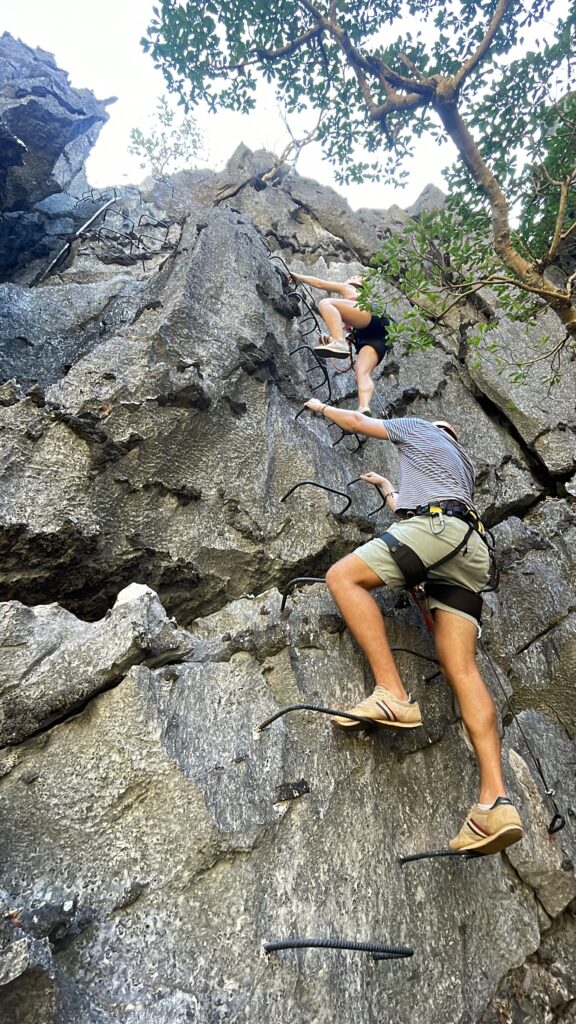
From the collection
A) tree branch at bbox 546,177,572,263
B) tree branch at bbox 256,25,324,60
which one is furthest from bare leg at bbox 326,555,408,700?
tree branch at bbox 256,25,324,60

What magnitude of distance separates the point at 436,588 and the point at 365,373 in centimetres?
459

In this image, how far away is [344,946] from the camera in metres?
3.00

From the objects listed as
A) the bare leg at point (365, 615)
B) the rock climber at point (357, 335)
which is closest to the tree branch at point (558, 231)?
the rock climber at point (357, 335)

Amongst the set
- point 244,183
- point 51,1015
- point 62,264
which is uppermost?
point 244,183

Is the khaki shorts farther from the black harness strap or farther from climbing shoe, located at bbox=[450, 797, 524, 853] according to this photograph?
climbing shoe, located at bbox=[450, 797, 524, 853]

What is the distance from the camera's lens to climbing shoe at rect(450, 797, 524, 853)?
3354mm

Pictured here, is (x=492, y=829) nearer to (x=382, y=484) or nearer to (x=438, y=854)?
(x=438, y=854)

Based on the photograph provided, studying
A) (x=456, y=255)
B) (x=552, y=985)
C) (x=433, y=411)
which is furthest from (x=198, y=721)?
(x=433, y=411)

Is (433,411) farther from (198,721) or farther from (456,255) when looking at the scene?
(198,721)

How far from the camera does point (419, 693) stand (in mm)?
4680

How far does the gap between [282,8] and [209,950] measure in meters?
14.1

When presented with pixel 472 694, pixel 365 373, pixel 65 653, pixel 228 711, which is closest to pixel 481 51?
pixel 365 373

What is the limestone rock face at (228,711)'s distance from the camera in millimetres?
3182

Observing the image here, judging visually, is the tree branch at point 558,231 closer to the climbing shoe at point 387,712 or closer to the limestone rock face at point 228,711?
the limestone rock face at point 228,711
